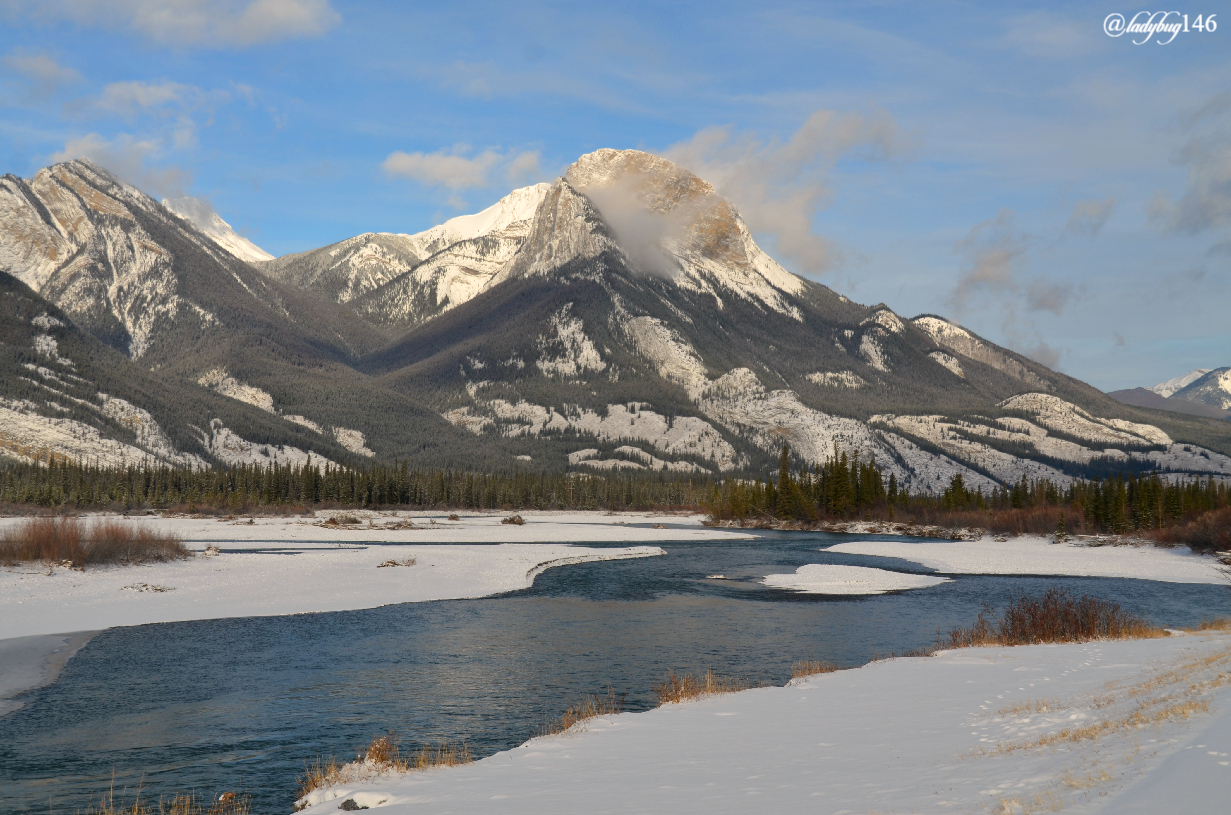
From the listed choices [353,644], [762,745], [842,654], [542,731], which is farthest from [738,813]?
[353,644]

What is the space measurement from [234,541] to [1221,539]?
112 m

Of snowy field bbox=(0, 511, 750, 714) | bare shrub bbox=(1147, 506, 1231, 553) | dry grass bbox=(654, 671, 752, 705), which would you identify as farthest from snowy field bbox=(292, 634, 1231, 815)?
bare shrub bbox=(1147, 506, 1231, 553)

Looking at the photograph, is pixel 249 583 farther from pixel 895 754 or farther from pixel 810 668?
pixel 895 754

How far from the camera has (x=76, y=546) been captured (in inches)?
2297

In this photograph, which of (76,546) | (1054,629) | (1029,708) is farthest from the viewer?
(76,546)

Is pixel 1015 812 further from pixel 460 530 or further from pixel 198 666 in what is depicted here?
pixel 460 530

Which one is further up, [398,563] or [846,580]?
[398,563]

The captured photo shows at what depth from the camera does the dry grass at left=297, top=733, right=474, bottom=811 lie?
18250 millimetres

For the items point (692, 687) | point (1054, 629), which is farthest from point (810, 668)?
point (1054, 629)

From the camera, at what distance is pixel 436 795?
1617cm

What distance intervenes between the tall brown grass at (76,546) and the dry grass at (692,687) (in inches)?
1883

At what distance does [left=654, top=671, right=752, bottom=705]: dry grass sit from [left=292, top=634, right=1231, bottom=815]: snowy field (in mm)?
973

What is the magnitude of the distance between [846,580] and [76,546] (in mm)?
58354

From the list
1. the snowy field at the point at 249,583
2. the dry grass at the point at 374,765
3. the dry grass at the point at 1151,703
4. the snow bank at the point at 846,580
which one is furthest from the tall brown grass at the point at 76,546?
the dry grass at the point at 1151,703
